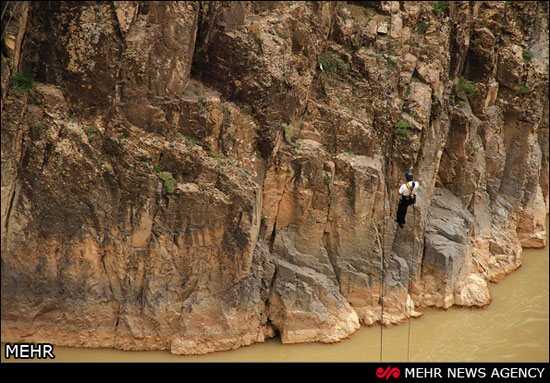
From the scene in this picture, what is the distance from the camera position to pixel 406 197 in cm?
1316

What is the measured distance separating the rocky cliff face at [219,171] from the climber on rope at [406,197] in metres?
0.49

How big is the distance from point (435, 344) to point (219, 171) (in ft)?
22.9

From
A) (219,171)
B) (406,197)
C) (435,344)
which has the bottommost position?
(435,344)

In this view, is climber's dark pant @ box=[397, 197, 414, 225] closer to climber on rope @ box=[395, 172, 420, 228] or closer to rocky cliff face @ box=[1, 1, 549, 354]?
climber on rope @ box=[395, 172, 420, 228]

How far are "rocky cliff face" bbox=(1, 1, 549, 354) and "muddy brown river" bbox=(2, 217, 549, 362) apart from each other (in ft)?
0.91

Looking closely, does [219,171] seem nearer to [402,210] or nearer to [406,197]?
[406,197]

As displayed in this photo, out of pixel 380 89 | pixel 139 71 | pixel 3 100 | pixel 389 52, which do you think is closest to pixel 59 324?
pixel 3 100

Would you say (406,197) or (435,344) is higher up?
(406,197)

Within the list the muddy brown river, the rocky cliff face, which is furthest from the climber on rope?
the muddy brown river

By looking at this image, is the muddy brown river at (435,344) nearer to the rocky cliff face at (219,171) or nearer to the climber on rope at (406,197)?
the rocky cliff face at (219,171)

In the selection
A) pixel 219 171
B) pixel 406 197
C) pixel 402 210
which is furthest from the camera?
pixel 402 210

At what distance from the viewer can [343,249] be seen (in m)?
14.1

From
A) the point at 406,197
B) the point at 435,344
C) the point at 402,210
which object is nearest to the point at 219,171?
the point at 406,197

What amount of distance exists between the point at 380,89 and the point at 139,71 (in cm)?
608
